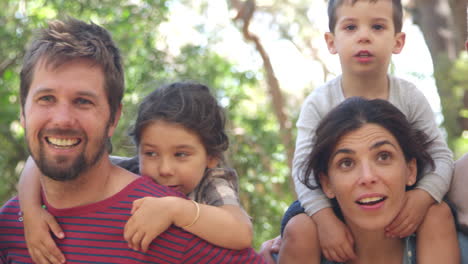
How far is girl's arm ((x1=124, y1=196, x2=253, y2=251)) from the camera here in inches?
94.6

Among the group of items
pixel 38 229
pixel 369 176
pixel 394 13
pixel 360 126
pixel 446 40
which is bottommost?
pixel 38 229

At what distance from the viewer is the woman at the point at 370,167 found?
103 inches

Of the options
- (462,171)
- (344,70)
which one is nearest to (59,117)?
(344,70)

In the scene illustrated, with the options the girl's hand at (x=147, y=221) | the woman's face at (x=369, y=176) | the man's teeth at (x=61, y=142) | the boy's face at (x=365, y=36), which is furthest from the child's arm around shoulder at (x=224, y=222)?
the boy's face at (x=365, y=36)

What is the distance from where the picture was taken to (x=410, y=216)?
8.81 ft

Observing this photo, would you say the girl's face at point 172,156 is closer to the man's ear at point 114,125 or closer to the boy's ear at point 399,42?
the man's ear at point 114,125

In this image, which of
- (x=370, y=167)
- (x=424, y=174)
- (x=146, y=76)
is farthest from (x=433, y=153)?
(x=146, y=76)

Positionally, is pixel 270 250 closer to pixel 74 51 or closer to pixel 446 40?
pixel 74 51

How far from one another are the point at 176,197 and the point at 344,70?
51.3 inches

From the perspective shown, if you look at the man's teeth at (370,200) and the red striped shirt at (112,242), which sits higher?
the man's teeth at (370,200)

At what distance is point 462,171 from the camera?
289 centimetres

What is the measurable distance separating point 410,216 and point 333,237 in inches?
14.0

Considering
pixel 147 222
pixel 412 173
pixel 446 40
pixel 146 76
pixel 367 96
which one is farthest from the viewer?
pixel 446 40

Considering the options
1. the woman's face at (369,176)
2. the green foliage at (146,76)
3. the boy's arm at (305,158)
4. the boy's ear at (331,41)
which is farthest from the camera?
the green foliage at (146,76)
